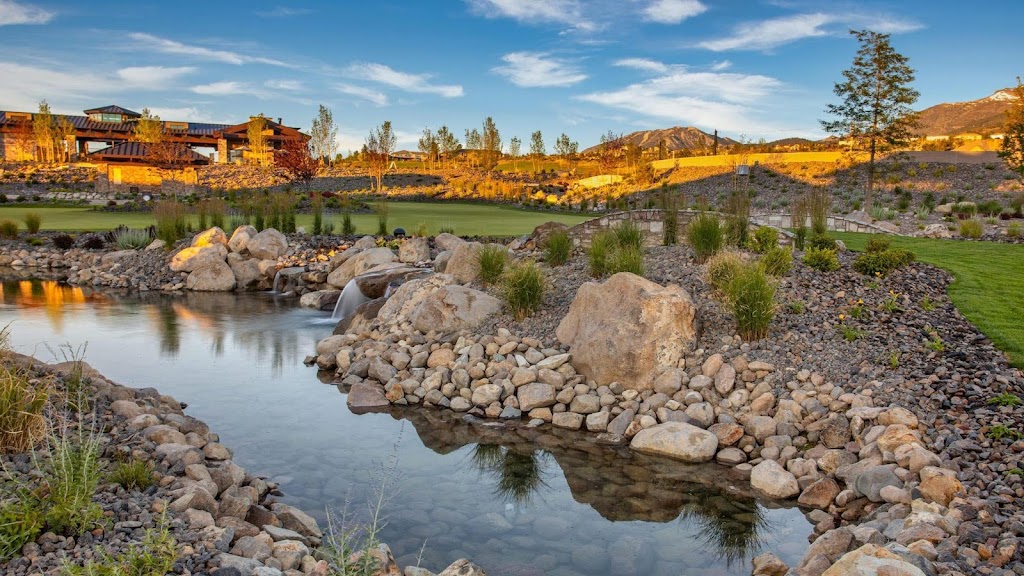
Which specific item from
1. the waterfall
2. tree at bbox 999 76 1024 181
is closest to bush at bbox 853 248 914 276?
the waterfall

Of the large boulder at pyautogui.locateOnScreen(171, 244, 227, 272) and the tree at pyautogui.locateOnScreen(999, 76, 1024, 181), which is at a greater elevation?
the tree at pyautogui.locateOnScreen(999, 76, 1024, 181)

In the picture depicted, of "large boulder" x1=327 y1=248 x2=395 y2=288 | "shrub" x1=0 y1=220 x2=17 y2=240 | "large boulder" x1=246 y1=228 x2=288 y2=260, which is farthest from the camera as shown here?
"shrub" x1=0 y1=220 x2=17 y2=240

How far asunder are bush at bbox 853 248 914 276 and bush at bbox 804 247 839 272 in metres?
0.33

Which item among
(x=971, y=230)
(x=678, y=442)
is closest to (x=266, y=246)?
(x=678, y=442)

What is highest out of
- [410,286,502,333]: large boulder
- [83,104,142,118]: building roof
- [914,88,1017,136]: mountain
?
[914,88,1017,136]: mountain

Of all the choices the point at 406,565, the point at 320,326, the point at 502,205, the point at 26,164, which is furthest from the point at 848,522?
the point at 26,164

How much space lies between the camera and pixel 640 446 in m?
7.41

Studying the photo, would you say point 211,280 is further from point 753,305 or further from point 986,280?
point 986,280

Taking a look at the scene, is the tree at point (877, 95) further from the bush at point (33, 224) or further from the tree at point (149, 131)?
the tree at point (149, 131)

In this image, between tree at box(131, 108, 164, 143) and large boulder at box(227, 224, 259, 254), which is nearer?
large boulder at box(227, 224, 259, 254)

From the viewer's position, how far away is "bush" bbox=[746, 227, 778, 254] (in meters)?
11.1

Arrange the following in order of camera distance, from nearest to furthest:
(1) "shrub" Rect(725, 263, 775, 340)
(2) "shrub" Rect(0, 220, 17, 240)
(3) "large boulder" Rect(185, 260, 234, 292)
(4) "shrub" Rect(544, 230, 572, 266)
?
(1) "shrub" Rect(725, 263, 775, 340)
(4) "shrub" Rect(544, 230, 572, 266)
(3) "large boulder" Rect(185, 260, 234, 292)
(2) "shrub" Rect(0, 220, 17, 240)

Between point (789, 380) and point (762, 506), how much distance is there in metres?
1.96

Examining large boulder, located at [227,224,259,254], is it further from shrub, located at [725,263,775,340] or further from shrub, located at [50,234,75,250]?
shrub, located at [725,263,775,340]
